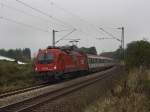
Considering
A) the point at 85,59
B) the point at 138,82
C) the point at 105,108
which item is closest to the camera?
the point at 105,108

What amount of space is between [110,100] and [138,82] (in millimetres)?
5860

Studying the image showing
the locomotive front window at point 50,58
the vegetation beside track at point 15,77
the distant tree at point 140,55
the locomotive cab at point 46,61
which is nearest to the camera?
the vegetation beside track at point 15,77

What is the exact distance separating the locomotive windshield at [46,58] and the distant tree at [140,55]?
8410 millimetres

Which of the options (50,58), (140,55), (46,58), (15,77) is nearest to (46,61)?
(46,58)

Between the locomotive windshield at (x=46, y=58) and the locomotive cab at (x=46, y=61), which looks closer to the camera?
the locomotive cab at (x=46, y=61)

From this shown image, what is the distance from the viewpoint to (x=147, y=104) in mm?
12695

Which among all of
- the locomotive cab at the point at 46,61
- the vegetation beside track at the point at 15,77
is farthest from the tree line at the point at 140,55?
the vegetation beside track at the point at 15,77

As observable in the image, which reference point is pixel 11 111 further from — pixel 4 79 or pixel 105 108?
pixel 4 79

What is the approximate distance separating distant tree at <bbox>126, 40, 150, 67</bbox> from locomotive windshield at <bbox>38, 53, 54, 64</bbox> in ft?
27.6

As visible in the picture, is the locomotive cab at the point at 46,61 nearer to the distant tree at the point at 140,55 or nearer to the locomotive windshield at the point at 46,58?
the locomotive windshield at the point at 46,58

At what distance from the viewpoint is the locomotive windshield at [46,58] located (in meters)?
27.5

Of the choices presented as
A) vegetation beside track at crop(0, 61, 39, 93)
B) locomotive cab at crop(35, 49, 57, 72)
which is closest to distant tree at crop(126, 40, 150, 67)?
locomotive cab at crop(35, 49, 57, 72)

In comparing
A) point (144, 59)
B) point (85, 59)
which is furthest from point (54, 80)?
point (85, 59)

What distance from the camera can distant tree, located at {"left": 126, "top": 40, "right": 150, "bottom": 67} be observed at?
31.4 meters
